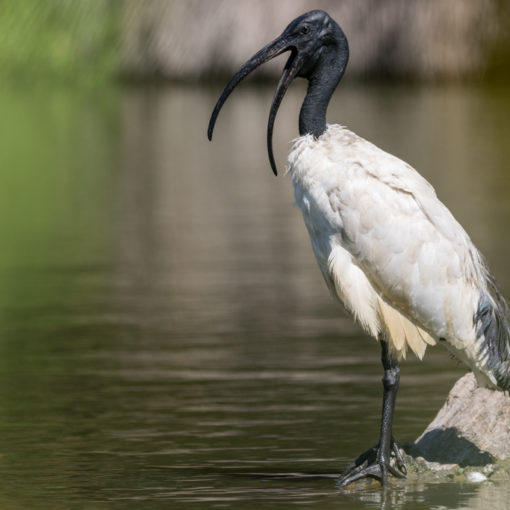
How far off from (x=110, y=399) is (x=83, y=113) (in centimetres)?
2224

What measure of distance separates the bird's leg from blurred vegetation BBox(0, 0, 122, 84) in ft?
95.5

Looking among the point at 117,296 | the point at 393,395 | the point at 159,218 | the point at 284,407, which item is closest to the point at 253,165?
the point at 159,218

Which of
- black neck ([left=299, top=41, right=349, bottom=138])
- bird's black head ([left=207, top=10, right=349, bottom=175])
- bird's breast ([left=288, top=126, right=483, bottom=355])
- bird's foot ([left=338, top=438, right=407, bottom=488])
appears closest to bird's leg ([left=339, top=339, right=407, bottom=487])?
A: bird's foot ([left=338, top=438, right=407, bottom=488])

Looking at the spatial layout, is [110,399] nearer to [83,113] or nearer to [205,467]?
[205,467]

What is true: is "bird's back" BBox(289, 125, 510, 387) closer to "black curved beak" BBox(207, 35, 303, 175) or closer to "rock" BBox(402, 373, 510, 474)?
"rock" BBox(402, 373, 510, 474)

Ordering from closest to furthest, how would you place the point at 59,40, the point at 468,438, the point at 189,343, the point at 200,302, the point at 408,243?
the point at 408,243
the point at 468,438
the point at 189,343
the point at 200,302
the point at 59,40

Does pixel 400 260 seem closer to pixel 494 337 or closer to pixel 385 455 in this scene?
pixel 494 337

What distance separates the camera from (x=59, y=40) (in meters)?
37.3

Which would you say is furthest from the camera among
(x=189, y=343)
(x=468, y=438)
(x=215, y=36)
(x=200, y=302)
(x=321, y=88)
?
(x=215, y=36)

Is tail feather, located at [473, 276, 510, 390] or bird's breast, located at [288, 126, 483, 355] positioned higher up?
bird's breast, located at [288, 126, 483, 355]

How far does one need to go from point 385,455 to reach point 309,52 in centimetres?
185

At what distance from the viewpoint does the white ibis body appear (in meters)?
6.88

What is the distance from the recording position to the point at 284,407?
8461 mm

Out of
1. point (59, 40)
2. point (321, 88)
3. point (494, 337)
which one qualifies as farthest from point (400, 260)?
point (59, 40)
